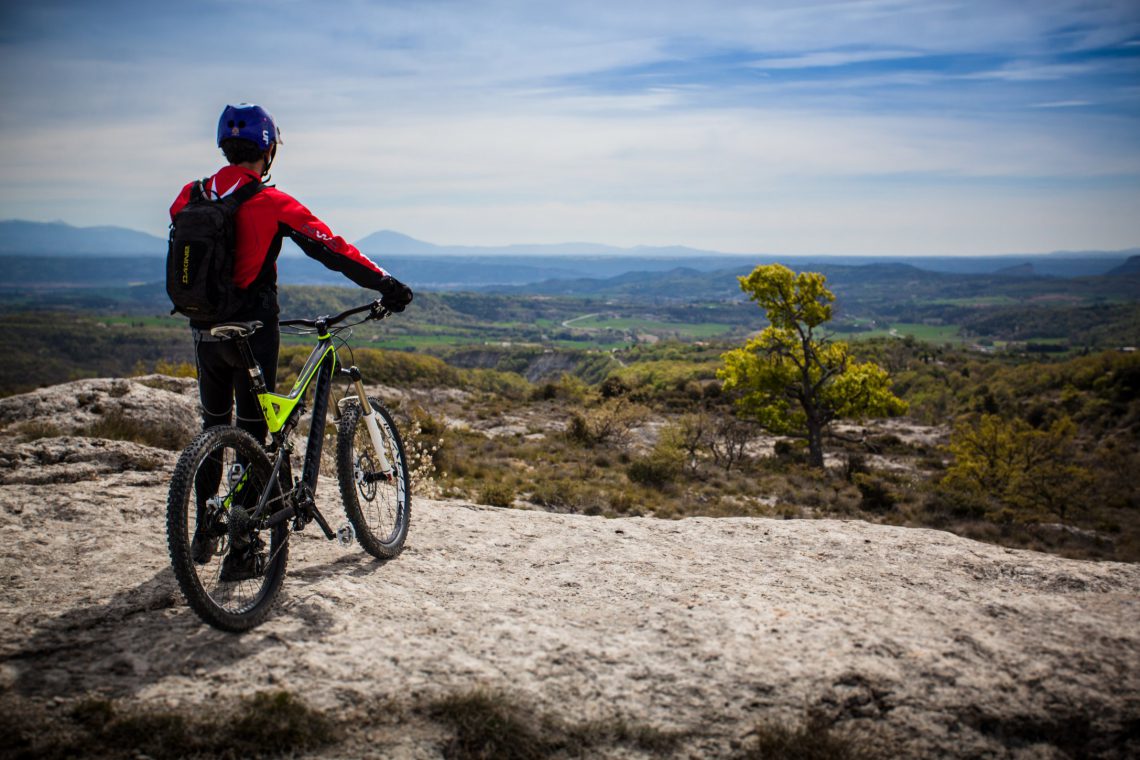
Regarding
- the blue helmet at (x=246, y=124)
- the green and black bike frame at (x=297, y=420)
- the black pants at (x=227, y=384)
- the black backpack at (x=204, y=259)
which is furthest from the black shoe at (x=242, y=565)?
the blue helmet at (x=246, y=124)

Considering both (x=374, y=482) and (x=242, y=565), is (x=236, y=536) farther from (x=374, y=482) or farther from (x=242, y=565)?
(x=374, y=482)

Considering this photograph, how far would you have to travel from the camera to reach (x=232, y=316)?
153 inches

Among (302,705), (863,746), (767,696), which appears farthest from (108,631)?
(863,746)

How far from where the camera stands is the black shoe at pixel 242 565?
3.77 metres

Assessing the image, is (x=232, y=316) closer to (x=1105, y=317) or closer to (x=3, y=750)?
(x=3, y=750)

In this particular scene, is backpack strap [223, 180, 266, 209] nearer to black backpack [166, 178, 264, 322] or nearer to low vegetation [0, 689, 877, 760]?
black backpack [166, 178, 264, 322]

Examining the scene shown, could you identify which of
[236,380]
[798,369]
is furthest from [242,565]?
[798,369]

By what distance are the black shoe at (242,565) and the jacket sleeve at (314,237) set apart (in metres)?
1.84

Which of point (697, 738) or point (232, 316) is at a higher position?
point (232, 316)

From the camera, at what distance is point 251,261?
3.86 m

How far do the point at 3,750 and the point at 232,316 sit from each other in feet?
7.80

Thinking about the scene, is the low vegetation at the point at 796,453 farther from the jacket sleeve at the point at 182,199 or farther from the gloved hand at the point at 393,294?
the jacket sleeve at the point at 182,199

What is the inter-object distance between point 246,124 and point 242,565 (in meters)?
2.83

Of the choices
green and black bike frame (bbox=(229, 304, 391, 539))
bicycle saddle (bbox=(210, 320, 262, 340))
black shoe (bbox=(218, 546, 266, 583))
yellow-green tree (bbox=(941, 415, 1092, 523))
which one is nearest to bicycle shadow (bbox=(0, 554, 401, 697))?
black shoe (bbox=(218, 546, 266, 583))
